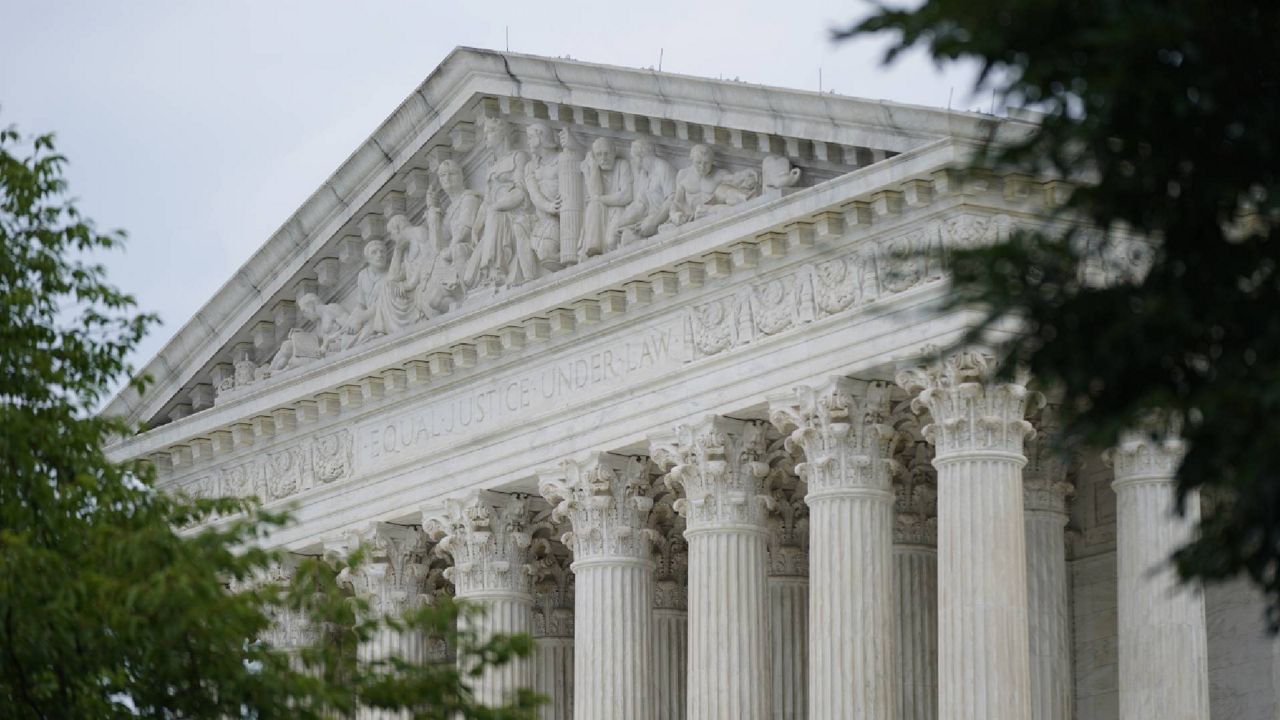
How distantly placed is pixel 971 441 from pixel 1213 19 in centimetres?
2340

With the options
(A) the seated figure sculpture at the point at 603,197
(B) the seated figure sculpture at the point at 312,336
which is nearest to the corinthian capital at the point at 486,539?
(B) the seated figure sculpture at the point at 312,336

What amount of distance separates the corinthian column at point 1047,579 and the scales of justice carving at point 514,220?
Result: 598cm

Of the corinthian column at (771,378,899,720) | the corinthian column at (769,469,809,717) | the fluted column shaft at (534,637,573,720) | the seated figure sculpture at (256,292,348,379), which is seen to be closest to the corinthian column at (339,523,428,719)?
Answer: the fluted column shaft at (534,637,573,720)

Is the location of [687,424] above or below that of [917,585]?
above

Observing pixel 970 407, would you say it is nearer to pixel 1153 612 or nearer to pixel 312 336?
pixel 1153 612

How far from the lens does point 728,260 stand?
42062mm

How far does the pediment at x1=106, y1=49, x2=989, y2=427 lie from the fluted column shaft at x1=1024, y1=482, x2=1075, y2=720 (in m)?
6.24

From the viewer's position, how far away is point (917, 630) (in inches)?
1742

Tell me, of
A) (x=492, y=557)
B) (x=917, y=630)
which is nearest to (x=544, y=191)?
(x=492, y=557)

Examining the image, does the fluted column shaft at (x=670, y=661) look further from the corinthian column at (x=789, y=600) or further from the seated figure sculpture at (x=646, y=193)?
the seated figure sculpture at (x=646, y=193)

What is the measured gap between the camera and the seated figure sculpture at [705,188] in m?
42.4

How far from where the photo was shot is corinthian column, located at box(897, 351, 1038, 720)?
38.0 m

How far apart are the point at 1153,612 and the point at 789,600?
34.7 feet

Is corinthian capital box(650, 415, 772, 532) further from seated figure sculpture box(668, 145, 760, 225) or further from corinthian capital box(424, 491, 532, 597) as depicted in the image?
corinthian capital box(424, 491, 532, 597)
